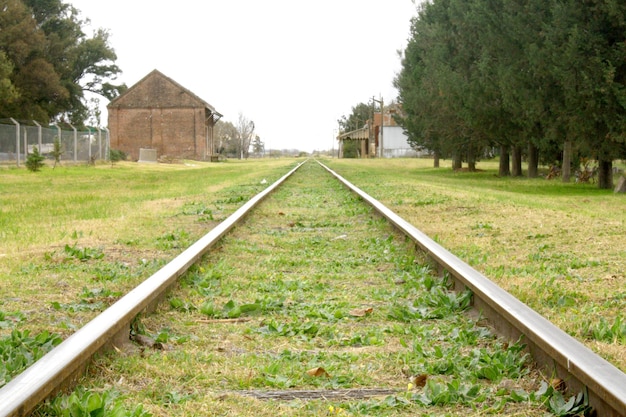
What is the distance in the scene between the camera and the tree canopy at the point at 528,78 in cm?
1709

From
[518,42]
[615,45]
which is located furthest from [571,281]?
[518,42]

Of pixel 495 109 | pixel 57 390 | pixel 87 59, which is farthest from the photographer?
pixel 87 59

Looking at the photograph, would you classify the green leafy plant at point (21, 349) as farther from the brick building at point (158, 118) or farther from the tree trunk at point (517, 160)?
the brick building at point (158, 118)

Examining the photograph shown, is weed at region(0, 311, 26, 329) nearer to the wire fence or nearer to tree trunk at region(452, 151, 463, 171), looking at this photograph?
the wire fence

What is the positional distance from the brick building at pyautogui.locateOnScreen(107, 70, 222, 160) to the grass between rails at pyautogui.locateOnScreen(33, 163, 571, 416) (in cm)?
6047

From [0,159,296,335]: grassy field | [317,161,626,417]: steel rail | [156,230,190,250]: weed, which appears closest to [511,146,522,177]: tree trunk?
[0,159,296,335]: grassy field

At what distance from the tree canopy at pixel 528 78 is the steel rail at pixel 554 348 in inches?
512

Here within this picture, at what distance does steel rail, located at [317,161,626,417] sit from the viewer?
8.95 ft

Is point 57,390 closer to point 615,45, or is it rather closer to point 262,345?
point 262,345

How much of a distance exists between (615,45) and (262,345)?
15337mm

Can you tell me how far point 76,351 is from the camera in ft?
10.5

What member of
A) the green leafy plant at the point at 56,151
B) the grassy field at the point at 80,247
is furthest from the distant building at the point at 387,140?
the grassy field at the point at 80,247

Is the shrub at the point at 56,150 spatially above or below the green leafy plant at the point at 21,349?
above

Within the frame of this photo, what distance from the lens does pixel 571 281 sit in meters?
5.70
